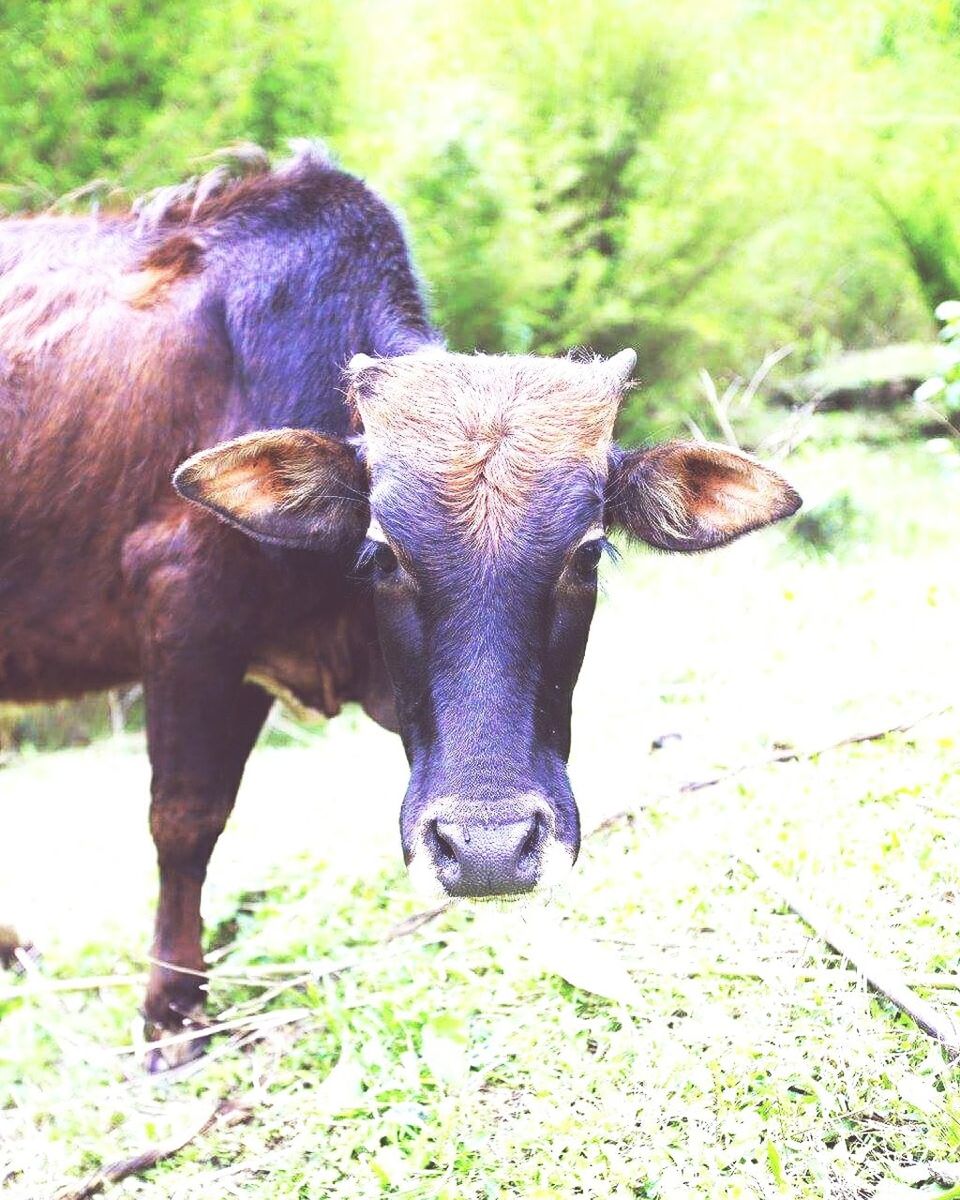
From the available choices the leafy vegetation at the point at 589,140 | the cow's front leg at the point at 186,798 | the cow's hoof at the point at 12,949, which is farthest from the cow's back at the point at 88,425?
the leafy vegetation at the point at 589,140

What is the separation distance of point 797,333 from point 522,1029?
12.9 metres

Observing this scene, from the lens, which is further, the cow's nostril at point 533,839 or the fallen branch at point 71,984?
the fallen branch at point 71,984

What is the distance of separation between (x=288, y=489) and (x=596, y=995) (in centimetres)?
160

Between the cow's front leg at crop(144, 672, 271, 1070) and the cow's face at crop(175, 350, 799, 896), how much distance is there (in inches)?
26.1

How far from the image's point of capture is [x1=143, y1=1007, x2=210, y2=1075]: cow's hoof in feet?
12.4

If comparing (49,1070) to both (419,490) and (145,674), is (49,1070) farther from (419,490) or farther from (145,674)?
(419,490)

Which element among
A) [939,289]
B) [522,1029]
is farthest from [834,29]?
[522,1029]

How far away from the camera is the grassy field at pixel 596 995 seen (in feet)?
9.12

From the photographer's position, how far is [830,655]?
5832mm

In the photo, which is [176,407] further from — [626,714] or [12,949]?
[626,714]

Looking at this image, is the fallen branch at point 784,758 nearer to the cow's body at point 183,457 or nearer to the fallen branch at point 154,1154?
the cow's body at point 183,457

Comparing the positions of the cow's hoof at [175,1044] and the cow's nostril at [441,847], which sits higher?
the cow's nostril at [441,847]

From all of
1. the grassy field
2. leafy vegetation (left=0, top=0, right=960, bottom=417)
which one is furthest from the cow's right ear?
leafy vegetation (left=0, top=0, right=960, bottom=417)

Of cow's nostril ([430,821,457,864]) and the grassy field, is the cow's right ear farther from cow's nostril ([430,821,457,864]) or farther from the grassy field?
cow's nostril ([430,821,457,864])
